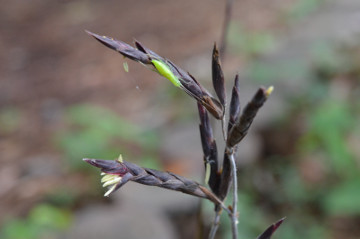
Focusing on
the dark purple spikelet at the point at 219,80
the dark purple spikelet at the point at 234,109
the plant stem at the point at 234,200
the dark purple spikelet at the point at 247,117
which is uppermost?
the dark purple spikelet at the point at 219,80

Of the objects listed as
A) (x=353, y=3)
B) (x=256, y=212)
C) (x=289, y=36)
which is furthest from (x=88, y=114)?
(x=353, y=3)

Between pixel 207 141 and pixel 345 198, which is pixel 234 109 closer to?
pixel 207 141

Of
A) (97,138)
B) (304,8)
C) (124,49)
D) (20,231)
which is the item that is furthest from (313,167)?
(124,49)

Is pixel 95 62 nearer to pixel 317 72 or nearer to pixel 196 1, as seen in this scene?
pixel 196 1

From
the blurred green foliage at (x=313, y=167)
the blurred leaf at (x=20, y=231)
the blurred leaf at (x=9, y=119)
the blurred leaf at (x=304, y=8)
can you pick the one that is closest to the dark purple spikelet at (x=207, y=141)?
the blurred green foliage at (x=313, y=167)

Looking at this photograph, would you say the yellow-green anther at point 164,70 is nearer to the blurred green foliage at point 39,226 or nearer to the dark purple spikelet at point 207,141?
the dark purple spikelet at point 207,141

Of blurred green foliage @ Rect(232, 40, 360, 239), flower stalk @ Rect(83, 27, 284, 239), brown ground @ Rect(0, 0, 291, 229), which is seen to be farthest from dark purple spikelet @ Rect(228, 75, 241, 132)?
brown ground @ Rect(0, 0, 291, 229)

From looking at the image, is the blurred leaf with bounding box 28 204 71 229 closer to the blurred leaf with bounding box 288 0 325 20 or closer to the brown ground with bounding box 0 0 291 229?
the brown ground with bounding box 0 0 291 229
